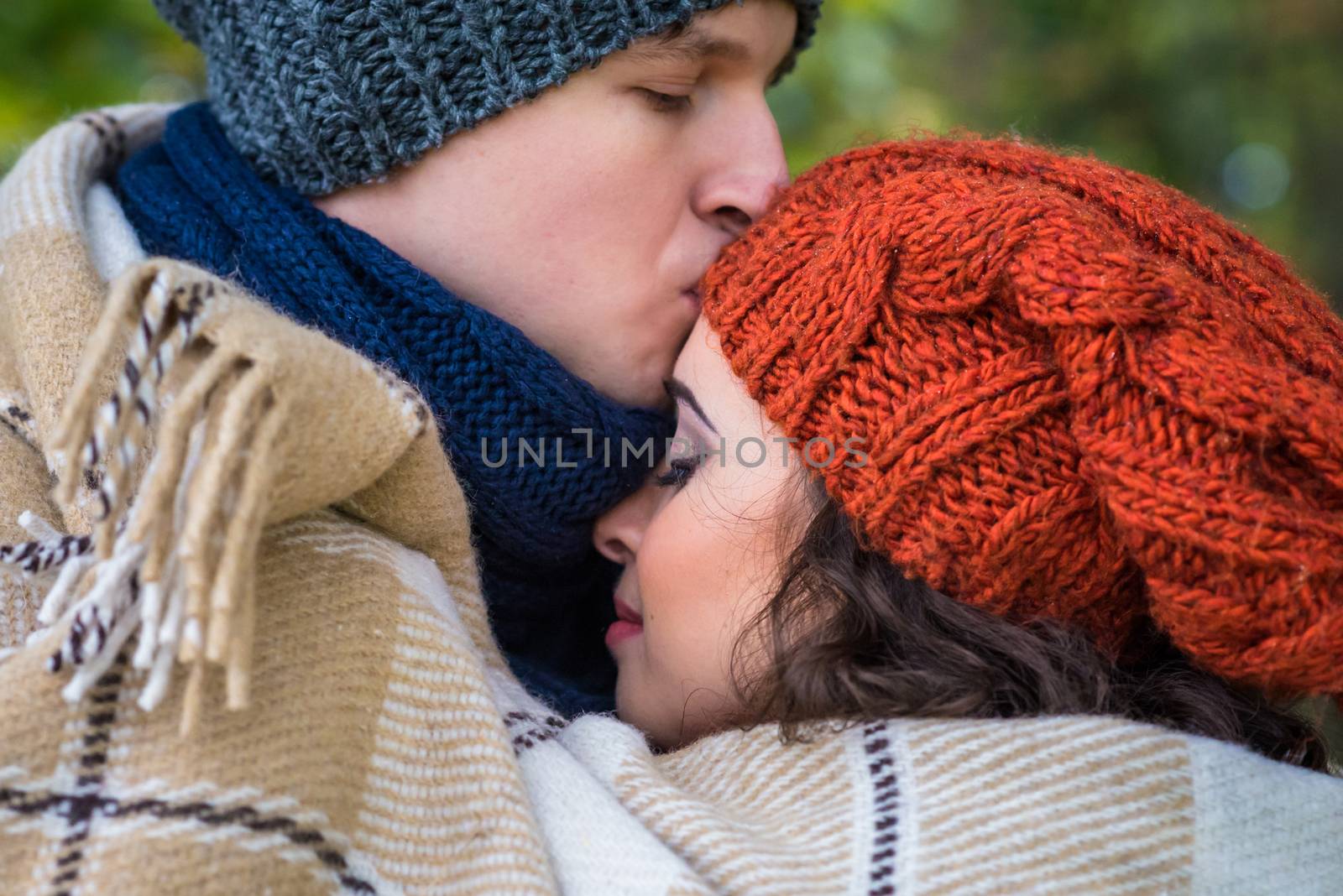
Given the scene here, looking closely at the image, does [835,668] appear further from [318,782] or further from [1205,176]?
[1205,176]

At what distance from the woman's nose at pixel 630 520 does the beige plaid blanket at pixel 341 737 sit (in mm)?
306

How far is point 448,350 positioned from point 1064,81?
2.95m

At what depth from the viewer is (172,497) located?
928mm

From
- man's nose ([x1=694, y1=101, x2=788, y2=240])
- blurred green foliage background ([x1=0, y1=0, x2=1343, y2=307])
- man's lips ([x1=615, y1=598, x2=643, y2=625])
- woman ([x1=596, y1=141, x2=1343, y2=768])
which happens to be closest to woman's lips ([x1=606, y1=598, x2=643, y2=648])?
man's lips ([x1=615, y1=598, x2=643, y2=625])

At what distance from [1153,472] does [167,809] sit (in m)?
0.94

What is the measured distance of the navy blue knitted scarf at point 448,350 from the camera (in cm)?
140

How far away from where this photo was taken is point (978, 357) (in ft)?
3.92

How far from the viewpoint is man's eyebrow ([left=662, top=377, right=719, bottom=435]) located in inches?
56.1

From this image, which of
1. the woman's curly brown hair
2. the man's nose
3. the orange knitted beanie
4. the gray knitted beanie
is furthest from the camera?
the man's nose

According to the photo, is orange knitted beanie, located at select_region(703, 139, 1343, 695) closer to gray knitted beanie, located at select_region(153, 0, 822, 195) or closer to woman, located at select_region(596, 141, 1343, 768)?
woman, located at select_region(596, 141, 1343, 768)

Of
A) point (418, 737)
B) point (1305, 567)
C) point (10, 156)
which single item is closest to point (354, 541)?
point (418, 737)

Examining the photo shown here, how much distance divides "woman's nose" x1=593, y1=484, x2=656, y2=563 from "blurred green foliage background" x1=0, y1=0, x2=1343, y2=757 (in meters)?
1.16

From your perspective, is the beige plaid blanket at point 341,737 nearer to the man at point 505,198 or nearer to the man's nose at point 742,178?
the man at point 505,198

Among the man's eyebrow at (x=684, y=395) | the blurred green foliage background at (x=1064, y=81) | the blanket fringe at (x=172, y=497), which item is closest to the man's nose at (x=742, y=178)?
the man's eyebrow at (x=684, y=395)
